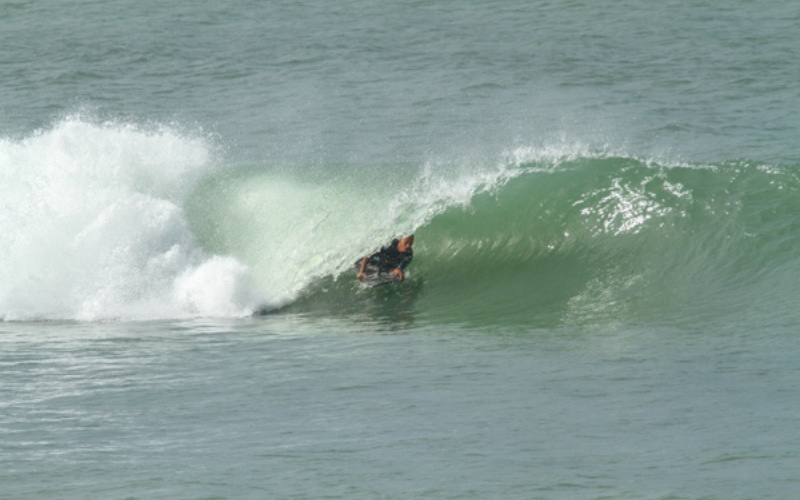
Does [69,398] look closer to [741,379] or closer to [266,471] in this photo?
[266,471]

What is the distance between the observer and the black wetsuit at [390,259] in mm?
15289

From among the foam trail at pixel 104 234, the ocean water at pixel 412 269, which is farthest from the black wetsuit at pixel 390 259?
the foam trail at pixel 104 234

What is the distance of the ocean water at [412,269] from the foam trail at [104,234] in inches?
1.9

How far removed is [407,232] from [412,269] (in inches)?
32.6

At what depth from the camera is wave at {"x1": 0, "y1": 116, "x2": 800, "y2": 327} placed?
1439 cm

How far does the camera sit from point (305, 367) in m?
11.0

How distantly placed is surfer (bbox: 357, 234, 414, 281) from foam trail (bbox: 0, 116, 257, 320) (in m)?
1.74

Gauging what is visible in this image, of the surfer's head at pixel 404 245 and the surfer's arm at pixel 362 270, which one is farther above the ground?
the surfer's head at pixel 404 245

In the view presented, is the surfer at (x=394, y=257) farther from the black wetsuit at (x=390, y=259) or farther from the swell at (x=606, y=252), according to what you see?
the swell at (x=606, y=252)

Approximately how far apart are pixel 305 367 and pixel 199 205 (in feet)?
26.3

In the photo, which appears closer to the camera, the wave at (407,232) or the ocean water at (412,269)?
the ocean water at (412,269)

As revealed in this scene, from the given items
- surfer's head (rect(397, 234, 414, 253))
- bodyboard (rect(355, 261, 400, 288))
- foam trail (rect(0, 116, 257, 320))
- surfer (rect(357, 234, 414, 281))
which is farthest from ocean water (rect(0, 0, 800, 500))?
surfer's head (rect(397, 234, 414, 253))

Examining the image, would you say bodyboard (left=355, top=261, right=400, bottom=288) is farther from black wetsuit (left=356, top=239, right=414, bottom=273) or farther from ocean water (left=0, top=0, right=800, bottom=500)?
ocean water (left=0, top=0, right=800, bottom=500)

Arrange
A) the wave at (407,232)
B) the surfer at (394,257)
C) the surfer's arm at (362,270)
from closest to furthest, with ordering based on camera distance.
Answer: the wave at (407,232)
the surfer's arm at (362,270)
the surfer at (394,257)
